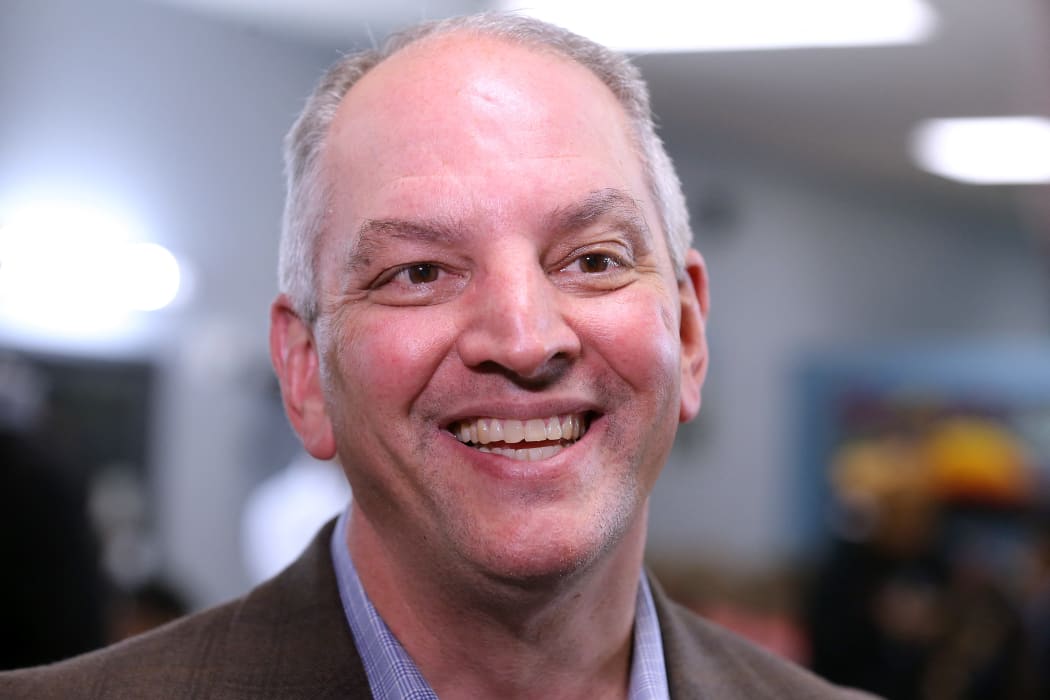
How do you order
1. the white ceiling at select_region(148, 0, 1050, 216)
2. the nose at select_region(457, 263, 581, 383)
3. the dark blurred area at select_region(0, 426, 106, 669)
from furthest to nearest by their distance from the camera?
the white ceiling at select_region(148, 0, 1050, 216) < the dark blurred area at select_region(0, 426, 106, 669) < the nose at select_region(457, 263, 581, 383)

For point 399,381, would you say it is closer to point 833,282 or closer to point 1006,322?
point 833,282

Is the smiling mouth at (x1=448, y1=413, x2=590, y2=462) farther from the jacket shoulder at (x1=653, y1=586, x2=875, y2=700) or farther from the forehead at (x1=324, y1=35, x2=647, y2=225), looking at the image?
the jacket shoulder at (x1=653, y1=586, x2=875, y2=700)

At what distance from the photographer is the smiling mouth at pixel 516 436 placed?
3.78 ft

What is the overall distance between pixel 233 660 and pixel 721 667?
531mm

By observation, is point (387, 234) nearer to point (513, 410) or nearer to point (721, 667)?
point (513, 410)

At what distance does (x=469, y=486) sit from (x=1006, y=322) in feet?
21.9

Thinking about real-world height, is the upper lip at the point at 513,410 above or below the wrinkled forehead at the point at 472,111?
below

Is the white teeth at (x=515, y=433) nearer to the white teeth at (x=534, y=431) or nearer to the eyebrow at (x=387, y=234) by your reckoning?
the white teeth at (x=534, y=431)

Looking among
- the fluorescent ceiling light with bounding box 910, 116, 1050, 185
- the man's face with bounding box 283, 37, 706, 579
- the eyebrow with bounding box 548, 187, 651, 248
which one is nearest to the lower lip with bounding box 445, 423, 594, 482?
the man's face with bounding box 283, 37, 706, 579

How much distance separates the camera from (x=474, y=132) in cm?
119

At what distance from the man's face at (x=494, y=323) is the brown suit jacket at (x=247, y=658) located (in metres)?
0.10

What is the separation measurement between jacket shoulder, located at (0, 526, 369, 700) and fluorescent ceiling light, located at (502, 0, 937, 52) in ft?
10.4

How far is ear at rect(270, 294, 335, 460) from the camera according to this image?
4.27 ft

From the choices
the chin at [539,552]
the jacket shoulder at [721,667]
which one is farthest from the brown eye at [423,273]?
the jacket shoulder at [721,667]
